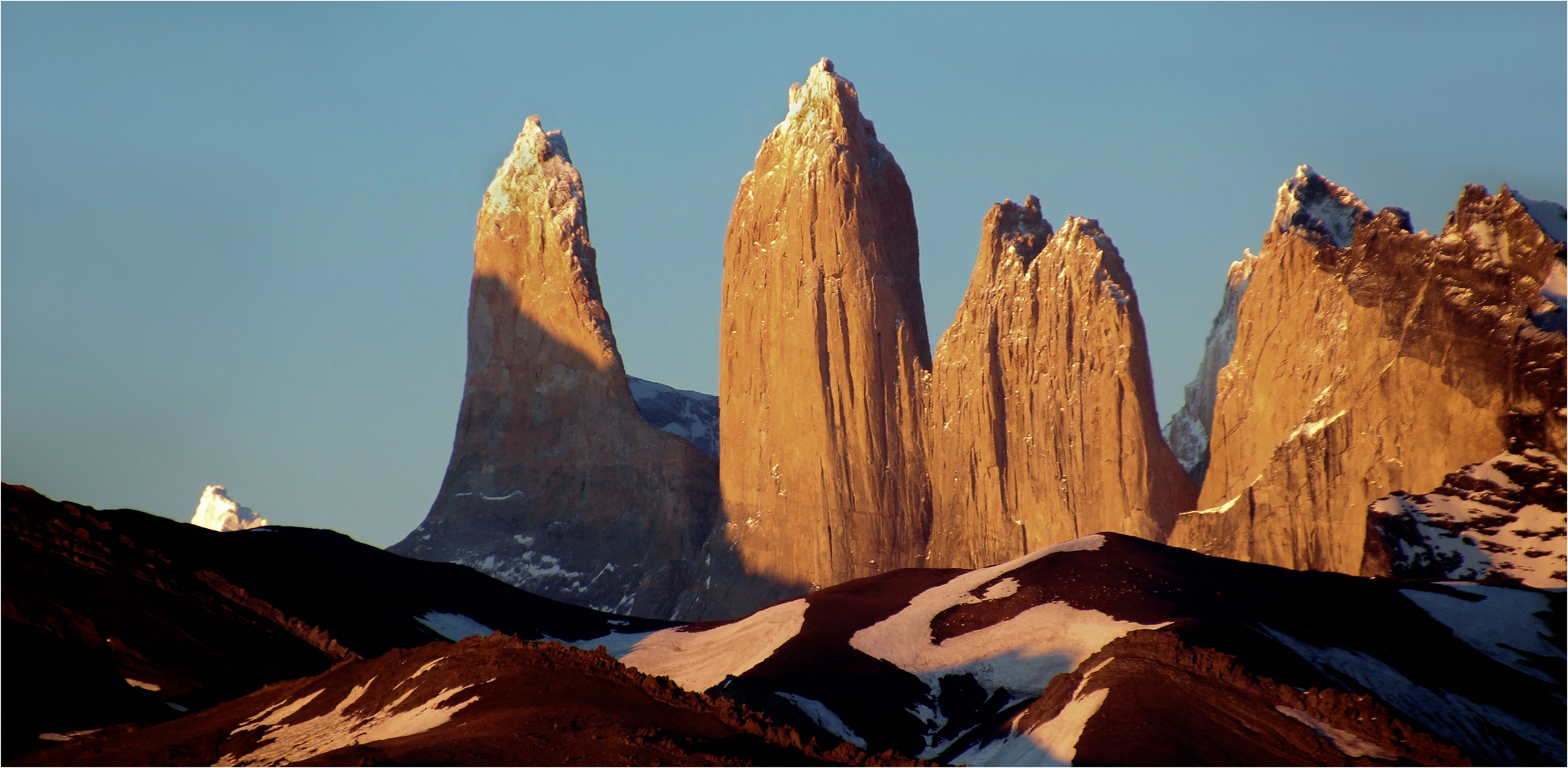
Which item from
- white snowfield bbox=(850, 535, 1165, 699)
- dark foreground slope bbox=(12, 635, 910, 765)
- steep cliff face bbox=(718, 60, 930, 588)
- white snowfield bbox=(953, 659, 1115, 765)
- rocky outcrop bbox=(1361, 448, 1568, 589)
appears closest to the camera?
dark foreground slope bbox=(12, 635, 910, 765)

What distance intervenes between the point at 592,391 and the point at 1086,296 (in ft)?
109

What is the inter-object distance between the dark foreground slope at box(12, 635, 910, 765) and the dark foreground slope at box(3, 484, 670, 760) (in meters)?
3.84

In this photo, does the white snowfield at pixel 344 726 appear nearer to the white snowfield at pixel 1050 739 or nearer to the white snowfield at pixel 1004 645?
the white snowfield at pixel 1050 739

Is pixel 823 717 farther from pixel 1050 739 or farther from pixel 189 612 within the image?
pixel 189 612

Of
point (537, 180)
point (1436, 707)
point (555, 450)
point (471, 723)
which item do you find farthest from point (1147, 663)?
point (537, 180)

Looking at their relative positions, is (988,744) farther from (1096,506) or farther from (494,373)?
(494,373)

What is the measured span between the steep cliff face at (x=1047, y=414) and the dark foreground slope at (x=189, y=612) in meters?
26.8

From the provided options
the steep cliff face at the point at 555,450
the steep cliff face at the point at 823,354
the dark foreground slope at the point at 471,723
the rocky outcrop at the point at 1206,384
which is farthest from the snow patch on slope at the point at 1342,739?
the rocky outcrop at the point at 1206,384

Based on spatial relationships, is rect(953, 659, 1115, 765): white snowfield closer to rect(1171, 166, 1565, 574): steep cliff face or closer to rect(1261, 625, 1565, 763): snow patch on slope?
rect(1261, 625, 1565, 763): snow patch on slope

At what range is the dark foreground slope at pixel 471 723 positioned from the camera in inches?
1559

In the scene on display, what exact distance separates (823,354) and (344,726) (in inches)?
2661

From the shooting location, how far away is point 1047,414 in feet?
338

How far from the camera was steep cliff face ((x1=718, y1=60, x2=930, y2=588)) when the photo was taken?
10775 cm

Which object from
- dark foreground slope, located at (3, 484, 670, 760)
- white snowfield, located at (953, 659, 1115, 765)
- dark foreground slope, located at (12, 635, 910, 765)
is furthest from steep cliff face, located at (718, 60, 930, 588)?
dark foreground slope, located at (12, 635, 910, 765)
